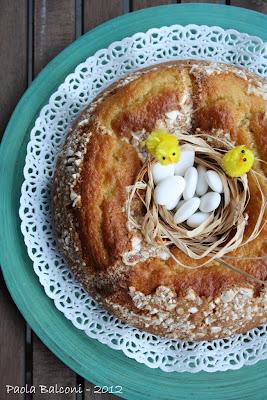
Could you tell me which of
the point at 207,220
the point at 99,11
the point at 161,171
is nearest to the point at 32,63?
the point at 99,11

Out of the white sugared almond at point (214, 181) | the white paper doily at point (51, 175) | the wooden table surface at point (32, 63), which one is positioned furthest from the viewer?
the wooden table surface at point (32, 63)

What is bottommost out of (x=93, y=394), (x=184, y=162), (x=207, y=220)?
(x=93, y=394)

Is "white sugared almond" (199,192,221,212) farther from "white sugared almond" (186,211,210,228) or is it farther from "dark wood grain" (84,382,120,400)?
"dark wood grain" (84,382,120,400)

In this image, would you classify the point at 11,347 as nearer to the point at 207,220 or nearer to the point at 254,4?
the point at 207,220

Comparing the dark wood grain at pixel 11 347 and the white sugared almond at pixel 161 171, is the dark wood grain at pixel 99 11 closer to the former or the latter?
the white sugared almond at pixel 161 171

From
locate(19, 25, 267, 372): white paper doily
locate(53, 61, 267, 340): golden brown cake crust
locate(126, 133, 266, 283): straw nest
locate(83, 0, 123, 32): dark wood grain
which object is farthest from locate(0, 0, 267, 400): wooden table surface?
locate(126, 133, 266, 283): straw nest

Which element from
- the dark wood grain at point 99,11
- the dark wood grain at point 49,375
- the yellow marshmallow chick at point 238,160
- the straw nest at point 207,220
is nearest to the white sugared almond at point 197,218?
the straw nest at point 207,220
